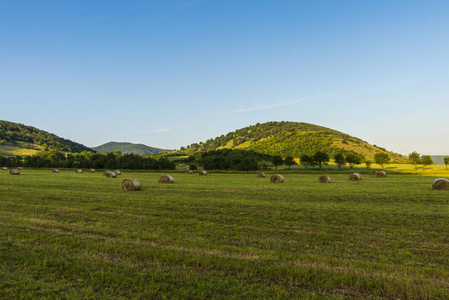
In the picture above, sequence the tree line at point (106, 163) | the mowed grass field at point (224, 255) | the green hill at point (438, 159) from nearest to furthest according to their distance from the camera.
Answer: the mowed grass field at point (224, 255)
the tree line at point (106, 163)
the green hill at point (438, 159)

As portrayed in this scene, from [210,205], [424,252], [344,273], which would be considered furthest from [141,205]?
[424,252]

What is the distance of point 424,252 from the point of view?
23.8 feet

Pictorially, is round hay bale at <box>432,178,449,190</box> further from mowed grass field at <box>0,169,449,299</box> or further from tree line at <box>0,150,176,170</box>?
tree line at <box>0,150,176,170</box>

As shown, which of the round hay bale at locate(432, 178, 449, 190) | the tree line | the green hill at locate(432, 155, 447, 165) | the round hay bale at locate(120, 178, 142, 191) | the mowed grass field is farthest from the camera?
the green hill at locate(432, 155, 447, 165)

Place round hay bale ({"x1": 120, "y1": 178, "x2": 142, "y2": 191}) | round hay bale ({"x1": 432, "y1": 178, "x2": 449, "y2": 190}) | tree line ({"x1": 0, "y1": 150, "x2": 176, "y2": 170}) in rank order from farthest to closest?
tree line ({"x1": 0, "y1": 150, "x2": 176, "y2": 170}), round hay bale ({"x1": 120, "y1": 178, "x2": 142, "y2": 191}), round hay bale ({"x1": 432, "y1": 178, "x2": 449, "y2": 190})

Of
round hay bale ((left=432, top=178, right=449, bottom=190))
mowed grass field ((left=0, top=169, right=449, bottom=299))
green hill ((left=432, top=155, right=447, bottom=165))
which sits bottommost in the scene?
mowed grass field ((left=0, top=169, right=449, bottom=299))

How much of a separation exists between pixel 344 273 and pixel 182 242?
443 cm

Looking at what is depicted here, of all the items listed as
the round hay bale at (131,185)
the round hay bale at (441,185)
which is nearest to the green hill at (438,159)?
the round hay bale at (441,185)

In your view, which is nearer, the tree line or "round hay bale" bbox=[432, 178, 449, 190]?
"round hay bale" bbox=[432, 178, 449, 190]

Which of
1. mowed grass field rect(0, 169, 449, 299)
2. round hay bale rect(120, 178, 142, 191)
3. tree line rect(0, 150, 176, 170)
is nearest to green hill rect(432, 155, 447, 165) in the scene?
tree line rect(0, 150, 176, 170)

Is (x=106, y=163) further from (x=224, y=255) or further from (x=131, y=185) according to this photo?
(x=224, y=255)

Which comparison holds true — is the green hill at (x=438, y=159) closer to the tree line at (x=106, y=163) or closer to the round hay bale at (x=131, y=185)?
Result: the tree line at (x=106, y=163)

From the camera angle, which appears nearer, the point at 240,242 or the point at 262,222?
the point at 240,242

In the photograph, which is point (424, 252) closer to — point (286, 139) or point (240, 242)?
point (240, 242)
